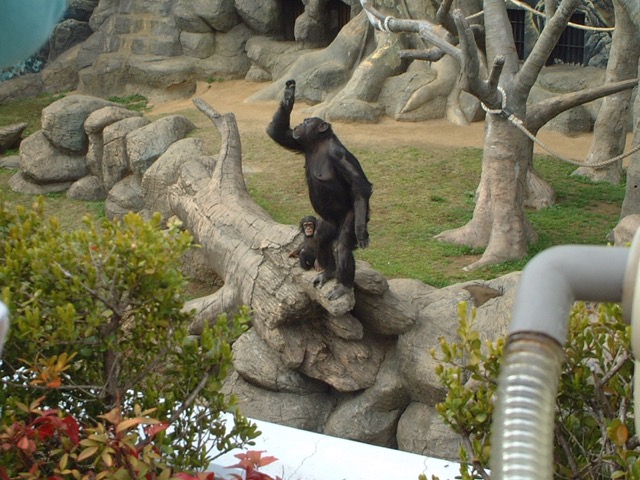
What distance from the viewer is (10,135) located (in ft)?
46.6

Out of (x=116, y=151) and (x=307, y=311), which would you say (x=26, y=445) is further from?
(x=116, y=151)

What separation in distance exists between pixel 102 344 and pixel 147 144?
328 inches

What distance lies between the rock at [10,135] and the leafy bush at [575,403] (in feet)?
40.7

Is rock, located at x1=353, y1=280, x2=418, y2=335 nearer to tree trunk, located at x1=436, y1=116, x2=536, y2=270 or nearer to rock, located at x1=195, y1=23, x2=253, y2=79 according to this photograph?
tree trunk, located at x1=436, y1=116, x2=536, y2=270

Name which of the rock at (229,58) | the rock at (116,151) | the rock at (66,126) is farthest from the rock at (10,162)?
the rock at (229,58)

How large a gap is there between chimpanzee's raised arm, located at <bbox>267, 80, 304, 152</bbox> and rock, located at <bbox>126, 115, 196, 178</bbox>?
5239 mm

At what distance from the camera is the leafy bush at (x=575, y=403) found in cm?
289

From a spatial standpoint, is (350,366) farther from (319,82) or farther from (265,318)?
(319,82)

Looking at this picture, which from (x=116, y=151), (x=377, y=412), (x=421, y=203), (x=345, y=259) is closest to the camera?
(x=345, y=259)

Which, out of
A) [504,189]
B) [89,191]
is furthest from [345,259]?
[89,191]

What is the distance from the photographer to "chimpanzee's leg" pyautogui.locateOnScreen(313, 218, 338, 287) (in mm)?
5973

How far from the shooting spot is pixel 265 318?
6.41 meters

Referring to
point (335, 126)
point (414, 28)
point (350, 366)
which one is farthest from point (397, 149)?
point (350, 366)

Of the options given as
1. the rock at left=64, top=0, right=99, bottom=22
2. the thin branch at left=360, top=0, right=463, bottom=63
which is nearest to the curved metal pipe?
the thin branch at left=360, top=0, right=463, bottom=63
